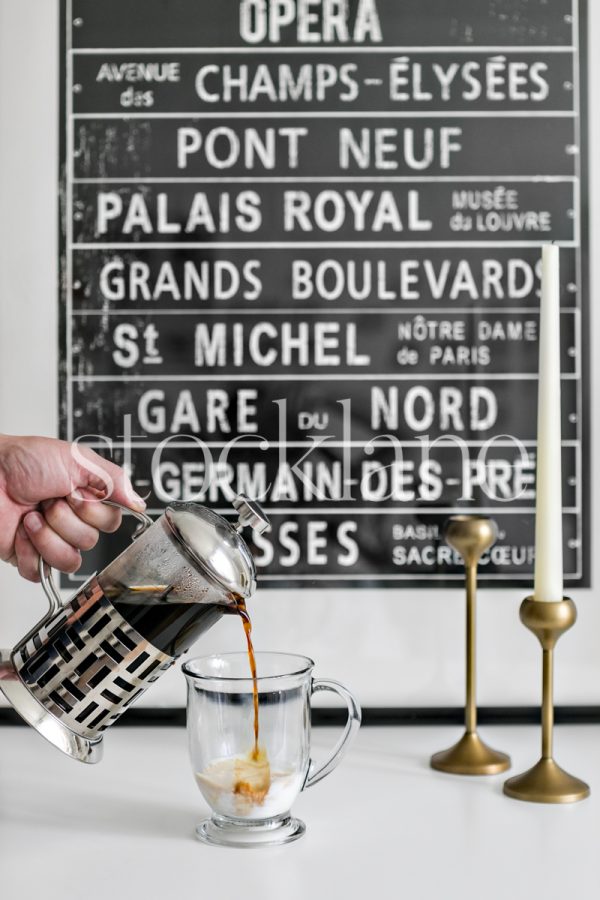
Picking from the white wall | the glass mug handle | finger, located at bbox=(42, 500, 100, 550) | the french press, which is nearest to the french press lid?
the french press

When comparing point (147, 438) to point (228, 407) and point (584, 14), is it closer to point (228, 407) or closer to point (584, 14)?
point (228, 407)

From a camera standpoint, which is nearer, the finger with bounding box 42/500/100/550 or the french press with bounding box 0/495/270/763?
the french press with bounding box 0/495/270/763

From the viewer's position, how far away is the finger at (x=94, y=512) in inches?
37.0

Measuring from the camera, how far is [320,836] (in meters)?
0.78

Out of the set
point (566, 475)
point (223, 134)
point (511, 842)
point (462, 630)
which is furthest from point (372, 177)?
point (511, 842)

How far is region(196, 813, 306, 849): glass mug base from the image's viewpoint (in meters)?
0.76

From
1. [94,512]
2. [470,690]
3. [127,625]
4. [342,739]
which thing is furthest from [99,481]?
[470,690]

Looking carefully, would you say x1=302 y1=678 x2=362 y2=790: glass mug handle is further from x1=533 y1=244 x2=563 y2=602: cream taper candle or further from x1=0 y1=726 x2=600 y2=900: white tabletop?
x1=533 y1=244 x2=563 y2=602: cream taper candle

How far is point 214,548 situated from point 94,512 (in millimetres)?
261

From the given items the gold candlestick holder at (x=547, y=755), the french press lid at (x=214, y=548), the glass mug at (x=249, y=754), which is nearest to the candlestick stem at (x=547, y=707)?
the gold candlestick holder at (x=547, y=755)

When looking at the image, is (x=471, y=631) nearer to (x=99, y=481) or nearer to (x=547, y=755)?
(x=547, y=755)

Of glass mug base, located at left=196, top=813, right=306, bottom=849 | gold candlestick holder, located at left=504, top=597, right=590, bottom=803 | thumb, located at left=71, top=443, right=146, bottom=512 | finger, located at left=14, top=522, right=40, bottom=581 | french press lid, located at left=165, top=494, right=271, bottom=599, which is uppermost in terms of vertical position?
thumb, located at left=71, top=443, right=146, bottom=512

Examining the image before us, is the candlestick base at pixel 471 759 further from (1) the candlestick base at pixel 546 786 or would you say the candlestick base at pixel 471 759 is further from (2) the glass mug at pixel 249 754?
(2) the glass mug at pixel 249 754

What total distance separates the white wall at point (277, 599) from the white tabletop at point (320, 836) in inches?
4.5
